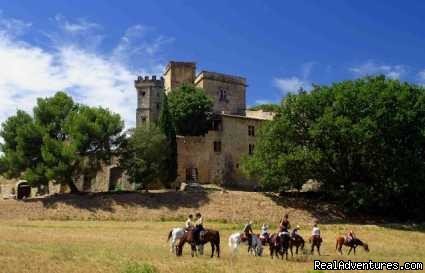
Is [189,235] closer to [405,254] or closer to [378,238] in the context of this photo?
[405,254]

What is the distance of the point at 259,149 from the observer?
5478cm

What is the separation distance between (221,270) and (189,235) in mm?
4671

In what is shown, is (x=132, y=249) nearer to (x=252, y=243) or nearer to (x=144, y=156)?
(x=252, y=243)

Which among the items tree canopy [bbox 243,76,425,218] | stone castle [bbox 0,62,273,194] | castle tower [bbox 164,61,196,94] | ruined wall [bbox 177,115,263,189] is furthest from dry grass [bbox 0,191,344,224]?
castle tower [bbox 164,61,196,94]

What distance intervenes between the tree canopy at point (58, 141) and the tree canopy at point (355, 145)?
49.8ft

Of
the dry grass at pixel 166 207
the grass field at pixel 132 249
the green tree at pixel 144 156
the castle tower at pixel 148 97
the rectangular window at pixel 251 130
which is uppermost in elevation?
the castle tower at pixel 148 97

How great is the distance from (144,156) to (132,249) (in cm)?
3017

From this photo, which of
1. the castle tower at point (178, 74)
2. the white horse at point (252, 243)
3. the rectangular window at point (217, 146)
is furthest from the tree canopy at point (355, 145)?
the castle tower at point (178, 74)

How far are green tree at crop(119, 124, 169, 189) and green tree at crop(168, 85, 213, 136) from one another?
30.7 feet

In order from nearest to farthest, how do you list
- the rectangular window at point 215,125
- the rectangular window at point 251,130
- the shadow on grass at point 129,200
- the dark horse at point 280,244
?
the dark horse at point 280,244 < the shadow on grass at point 129,200 < the rectangular window at point 215,125 < the rectangular window at point 251,130

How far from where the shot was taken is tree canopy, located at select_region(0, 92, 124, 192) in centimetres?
5469

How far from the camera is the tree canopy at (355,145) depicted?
49406 millimetres

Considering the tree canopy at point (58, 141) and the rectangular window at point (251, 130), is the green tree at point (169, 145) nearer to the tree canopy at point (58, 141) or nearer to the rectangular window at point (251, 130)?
the tree canopy at point (58, 141)

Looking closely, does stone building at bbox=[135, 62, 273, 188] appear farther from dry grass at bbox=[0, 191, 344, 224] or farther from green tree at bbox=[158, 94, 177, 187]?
dry grass at bbox=[0, 191, 344, 224]
